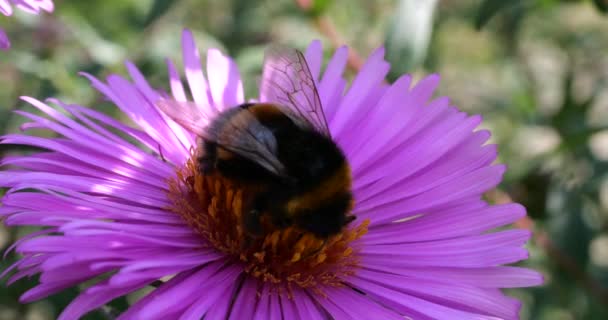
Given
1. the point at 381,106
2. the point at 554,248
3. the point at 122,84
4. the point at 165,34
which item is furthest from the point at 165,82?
the point at 554,248

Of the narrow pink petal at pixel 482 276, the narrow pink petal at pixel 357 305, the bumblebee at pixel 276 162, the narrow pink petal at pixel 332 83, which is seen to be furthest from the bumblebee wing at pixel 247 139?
the narrow pink petal at pixel 332 83

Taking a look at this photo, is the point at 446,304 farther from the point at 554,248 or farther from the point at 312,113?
the point at 554,248

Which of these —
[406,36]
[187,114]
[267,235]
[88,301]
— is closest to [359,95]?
[406,36]

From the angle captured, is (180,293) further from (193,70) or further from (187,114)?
(193,70)

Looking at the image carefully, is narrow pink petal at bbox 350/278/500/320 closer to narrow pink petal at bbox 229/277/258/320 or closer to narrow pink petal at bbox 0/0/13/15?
narrow pink petal at bbox 229/277/258/320

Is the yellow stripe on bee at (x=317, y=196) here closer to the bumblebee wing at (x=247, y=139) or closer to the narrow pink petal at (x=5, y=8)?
the bumblebee wing at (x=247, y=139)

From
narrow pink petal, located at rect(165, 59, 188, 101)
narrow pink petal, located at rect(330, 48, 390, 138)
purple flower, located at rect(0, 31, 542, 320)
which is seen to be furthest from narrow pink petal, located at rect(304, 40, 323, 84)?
narrow pink petal, located at rect(165, 59, 188, 101)
